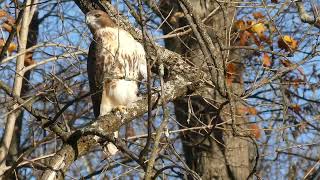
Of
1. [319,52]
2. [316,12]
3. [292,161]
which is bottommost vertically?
[292,161]

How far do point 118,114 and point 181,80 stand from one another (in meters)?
0.66

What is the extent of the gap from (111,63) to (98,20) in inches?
15.1

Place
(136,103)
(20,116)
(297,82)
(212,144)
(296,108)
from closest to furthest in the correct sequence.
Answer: (136,103), (297,82), (212,144), (296,108), (20,116)

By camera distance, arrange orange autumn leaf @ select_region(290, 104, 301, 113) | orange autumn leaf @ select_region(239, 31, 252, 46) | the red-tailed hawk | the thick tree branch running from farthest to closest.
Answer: orange autumn leaf @ select_region(290, 104, 301, 113) < orange autumn leaf @ select_region(239, 31, 252, 46) < the red-tailed hawk < the thick tree branch

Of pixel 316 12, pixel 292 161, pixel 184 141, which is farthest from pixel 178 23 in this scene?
pixel 292 161

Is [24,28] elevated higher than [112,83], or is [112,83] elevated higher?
[24,28]

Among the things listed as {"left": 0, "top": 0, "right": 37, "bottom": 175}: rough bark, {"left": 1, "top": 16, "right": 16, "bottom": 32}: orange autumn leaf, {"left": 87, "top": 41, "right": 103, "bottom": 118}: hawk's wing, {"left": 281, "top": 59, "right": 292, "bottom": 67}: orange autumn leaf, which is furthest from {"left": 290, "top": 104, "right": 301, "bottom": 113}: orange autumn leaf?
{"left": 1, "top": 16, "right": 16, "bottom": 32}: orange autumn leaf

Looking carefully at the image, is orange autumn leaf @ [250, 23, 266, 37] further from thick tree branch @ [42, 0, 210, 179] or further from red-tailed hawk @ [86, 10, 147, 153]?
red-tailed hawk @ [86, 10, 147, 153]

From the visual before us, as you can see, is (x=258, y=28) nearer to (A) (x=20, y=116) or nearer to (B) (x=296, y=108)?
(B) (x=296, y=108)

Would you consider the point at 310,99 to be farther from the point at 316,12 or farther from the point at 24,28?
the point at 24,28

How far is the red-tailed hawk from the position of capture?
545 centimetres

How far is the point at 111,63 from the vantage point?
5.48 m

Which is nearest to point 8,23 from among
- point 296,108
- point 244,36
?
point 244,36

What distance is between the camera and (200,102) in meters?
6.81
